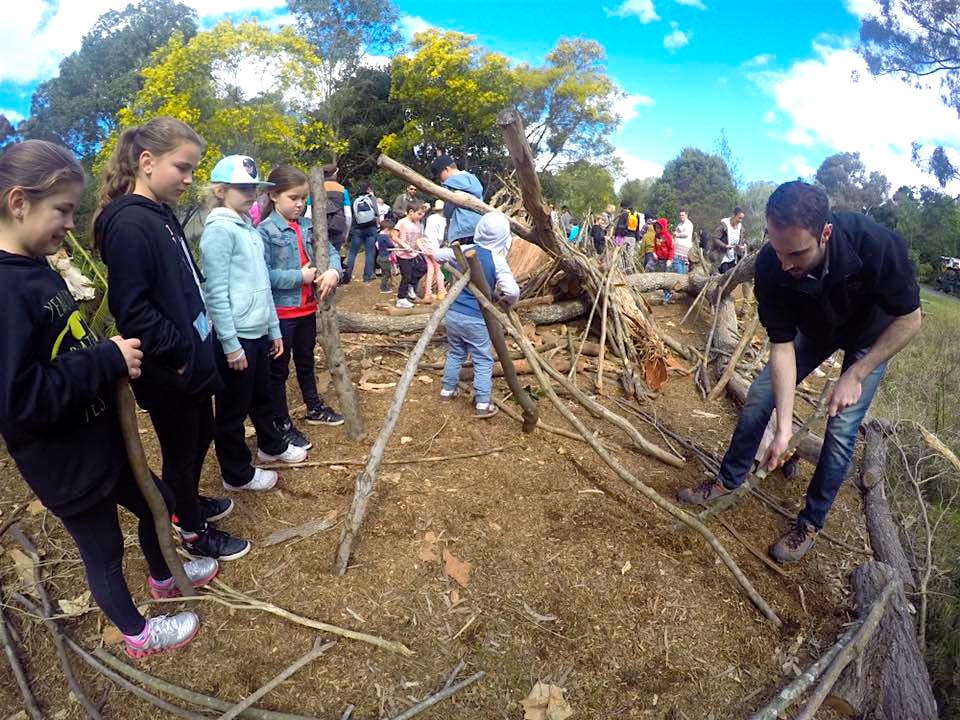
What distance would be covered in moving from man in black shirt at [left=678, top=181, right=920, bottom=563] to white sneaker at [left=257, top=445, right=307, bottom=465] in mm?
2526

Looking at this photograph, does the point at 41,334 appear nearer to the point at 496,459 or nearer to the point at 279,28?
the point at 496,459

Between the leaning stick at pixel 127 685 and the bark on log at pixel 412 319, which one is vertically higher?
the bark on log at pixel 412 319

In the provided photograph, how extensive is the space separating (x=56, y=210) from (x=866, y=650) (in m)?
3.54

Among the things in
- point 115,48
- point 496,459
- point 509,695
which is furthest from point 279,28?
point 509,695

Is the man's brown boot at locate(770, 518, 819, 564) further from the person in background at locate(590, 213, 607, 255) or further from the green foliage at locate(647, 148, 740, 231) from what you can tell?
the green foliage at locate(647, 148, 740, 231)

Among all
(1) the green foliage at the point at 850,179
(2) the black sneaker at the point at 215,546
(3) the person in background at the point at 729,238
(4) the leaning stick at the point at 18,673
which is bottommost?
(4) the leaning stick at the point at 18,673

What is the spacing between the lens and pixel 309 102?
80.0 feet

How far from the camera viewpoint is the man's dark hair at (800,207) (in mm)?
2172

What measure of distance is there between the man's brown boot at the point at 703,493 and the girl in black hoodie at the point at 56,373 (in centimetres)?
285

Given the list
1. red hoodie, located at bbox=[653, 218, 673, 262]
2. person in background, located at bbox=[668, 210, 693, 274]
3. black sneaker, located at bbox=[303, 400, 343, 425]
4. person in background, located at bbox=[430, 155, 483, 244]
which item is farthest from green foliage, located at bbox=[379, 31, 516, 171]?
black sneaker, located at bbox=[303, 400, 343, 425]

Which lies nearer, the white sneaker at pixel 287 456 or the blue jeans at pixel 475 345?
the white sneaker at pixel 287 456

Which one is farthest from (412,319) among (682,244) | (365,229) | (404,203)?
(682,244)

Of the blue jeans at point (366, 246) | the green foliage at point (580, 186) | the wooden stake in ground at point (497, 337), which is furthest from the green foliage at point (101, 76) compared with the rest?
the wooden stake in ground at point (497, 337)

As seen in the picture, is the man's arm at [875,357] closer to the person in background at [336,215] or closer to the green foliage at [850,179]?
the person in background at [336,215]
